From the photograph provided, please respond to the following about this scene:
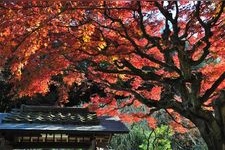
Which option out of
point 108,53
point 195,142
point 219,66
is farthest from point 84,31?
point 195,142

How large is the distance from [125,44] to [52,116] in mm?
2704

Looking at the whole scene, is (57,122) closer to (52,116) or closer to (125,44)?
(52,116)

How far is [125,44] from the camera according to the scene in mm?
9375

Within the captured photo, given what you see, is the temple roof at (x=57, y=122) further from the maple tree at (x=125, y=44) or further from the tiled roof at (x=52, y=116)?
the maple tree at (x=125, y=44)

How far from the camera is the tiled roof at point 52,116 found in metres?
9.29

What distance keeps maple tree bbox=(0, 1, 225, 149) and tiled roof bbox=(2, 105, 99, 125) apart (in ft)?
3.85

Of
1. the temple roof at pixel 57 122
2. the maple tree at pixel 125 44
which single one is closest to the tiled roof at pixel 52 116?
the temple roof at pixel 57 122

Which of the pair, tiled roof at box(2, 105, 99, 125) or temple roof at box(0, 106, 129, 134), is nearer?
temple roof at box(0, 106, 129, 134)

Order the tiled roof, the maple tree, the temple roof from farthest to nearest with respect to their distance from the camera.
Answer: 1. the tiled roof
2. the temple roof
3. the maple tree

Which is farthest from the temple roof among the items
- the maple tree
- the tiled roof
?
the maple tree

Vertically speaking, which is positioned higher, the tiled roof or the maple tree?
the maple tree

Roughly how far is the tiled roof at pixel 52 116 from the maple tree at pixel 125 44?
1.17m

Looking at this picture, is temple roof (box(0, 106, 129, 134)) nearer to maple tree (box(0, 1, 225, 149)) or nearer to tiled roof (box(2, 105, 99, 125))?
tiled roof (box(2, 105, 99, 125))

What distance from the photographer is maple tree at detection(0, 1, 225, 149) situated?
23.9ft
